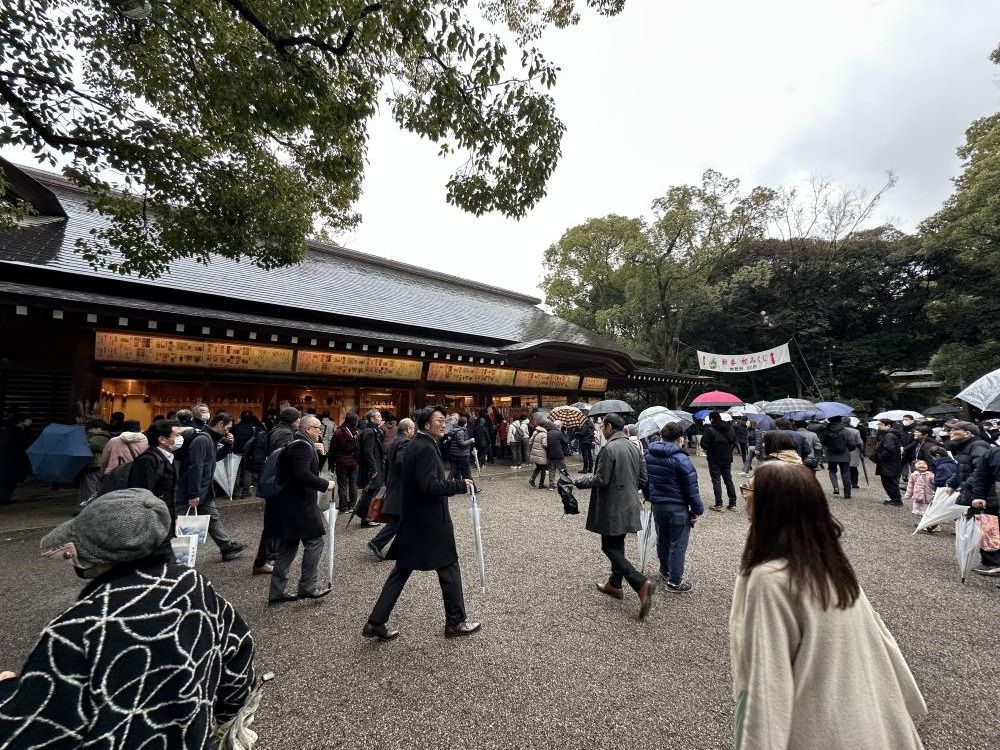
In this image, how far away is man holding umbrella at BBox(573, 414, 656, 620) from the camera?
3.94 metres

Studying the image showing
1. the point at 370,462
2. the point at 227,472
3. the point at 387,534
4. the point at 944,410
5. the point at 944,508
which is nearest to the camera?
the point at 387,534

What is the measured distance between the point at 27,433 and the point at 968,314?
1279 inches

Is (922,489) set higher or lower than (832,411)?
lower

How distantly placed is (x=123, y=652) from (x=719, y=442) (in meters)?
8.33

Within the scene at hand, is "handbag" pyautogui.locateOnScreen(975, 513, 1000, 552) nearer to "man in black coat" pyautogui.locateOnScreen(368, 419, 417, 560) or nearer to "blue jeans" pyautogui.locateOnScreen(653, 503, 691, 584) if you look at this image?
"blue jeans" pyautogui.locateOnScreen(653, 503, 691, 584)

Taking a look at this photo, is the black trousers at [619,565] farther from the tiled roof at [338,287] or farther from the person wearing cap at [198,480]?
the tiled roof at [338,287]

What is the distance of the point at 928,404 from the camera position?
23.5m

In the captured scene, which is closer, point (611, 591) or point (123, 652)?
point (123, 652)

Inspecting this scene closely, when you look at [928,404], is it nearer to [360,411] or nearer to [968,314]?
[968,314]

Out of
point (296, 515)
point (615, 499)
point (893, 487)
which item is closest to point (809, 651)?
point (615, 499)

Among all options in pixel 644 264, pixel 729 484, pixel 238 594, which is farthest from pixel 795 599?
pixel 644 264

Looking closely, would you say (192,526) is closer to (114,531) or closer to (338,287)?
(114,531)

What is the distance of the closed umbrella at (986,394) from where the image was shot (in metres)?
5.79

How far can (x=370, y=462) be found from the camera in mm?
6652
